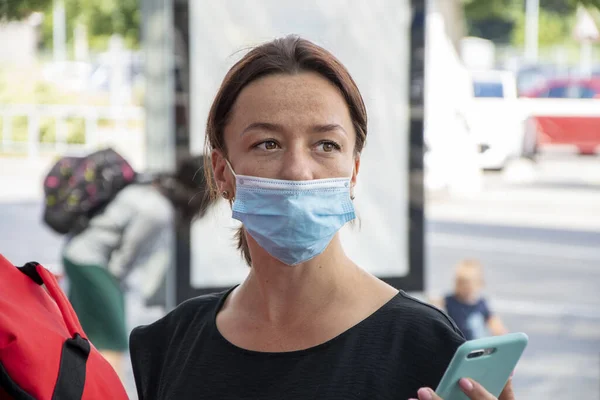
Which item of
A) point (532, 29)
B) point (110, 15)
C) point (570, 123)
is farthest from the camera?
point (532, 29)

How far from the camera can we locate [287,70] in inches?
75.7

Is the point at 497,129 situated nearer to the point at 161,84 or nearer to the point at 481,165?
the point at 481,165

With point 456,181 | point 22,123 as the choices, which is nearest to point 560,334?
point 456,181

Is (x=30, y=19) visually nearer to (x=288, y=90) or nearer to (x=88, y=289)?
(x=88, y=289)

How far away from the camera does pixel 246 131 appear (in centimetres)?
192

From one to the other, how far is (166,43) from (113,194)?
100 centimetres

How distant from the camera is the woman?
71.0 inches

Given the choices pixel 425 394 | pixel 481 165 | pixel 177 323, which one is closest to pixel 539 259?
pixel 481 165

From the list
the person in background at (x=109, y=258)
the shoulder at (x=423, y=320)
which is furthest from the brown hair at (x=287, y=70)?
the person in background at (x=109, y=258)

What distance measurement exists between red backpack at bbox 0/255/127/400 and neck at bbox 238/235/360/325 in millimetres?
324

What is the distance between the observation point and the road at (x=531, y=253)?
727 cm

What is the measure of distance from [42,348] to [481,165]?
18834 mm

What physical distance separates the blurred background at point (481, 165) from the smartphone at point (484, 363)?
2412mm

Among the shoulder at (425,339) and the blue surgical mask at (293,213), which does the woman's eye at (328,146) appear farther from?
the shoulder at (425,339)
